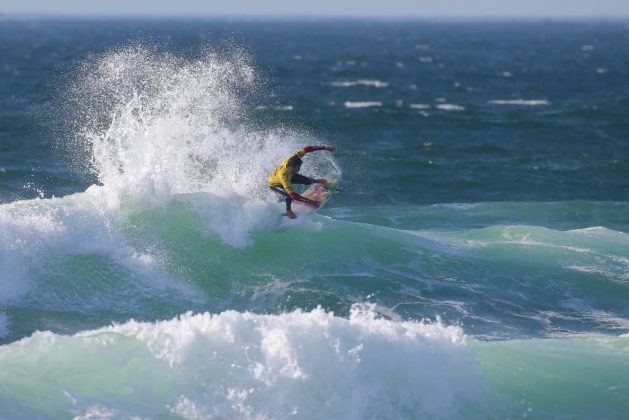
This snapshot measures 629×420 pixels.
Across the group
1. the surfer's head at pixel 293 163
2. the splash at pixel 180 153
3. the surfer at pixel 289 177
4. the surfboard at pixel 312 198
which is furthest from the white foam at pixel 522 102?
the surfer's head at pixel 293 163

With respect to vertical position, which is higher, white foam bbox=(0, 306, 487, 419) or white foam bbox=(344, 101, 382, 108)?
white foam bbox=(0, 306, 487, 419)

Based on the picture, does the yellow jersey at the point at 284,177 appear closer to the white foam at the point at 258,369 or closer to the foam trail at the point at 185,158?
the foam trail at the point at 185,158

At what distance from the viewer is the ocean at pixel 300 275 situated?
10.1 meters

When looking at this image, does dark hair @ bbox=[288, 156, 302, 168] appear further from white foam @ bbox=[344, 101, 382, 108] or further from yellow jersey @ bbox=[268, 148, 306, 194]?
white foam @ bbox=[344, 101, 382, 108]

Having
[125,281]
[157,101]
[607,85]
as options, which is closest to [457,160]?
[157,101]

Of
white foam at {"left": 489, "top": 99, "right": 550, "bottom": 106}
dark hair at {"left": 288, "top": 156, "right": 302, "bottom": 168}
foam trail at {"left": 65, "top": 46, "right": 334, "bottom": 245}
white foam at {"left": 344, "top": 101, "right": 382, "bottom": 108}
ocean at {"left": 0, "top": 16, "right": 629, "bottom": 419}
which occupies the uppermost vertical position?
dark hair at {"left": 288, "top": 156, "right": 302, "bottom": 168}

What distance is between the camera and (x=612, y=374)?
37.1ft

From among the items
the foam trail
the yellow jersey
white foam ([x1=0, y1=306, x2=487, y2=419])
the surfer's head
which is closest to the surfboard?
the foam trail

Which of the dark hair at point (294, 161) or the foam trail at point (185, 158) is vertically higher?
the dark hair at point (294, 161)

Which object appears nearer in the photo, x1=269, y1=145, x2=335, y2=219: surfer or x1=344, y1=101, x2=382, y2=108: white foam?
x1=269, y1=145, x2=335, y2=219: surfer

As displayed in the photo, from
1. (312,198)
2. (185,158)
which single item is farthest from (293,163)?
(185,158)

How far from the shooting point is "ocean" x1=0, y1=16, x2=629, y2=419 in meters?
10.1

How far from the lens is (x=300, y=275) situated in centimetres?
1557

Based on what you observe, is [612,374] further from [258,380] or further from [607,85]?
[607,85]
